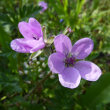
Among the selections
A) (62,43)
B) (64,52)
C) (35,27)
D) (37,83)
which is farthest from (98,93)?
(35,27)

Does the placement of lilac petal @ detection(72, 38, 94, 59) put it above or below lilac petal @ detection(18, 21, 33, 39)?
below

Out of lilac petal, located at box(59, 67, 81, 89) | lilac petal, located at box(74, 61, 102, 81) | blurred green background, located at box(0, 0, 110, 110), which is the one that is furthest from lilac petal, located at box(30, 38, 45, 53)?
blurred green background, located at box(0, 0, 110, 110)

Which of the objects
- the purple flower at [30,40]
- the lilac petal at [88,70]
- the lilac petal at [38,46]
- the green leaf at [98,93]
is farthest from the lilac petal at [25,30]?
the green leaf at [98,93]

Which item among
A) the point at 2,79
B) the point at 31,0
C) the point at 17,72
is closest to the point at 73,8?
the point at 31,0

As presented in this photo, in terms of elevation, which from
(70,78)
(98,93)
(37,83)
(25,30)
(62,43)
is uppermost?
(25,30)

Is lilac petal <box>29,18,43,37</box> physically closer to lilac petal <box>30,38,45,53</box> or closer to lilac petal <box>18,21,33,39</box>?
lilac petal <box>18,21,33,39</box>

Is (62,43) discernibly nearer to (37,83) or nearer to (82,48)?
(82,48)
